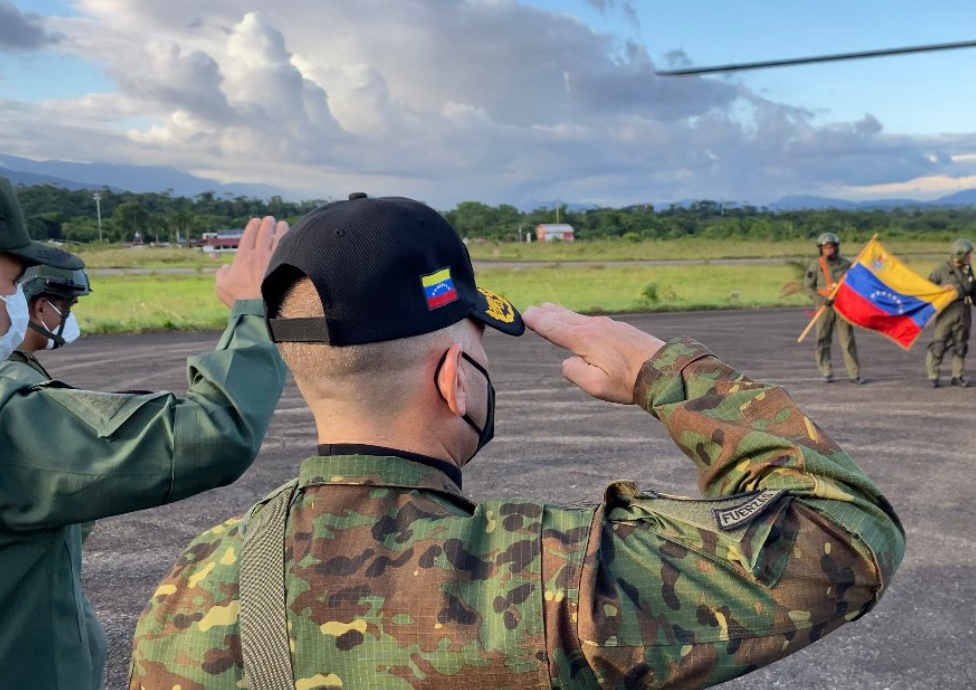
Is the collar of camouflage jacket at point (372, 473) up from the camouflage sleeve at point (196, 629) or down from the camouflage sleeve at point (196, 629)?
up

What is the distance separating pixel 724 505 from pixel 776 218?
81.1m

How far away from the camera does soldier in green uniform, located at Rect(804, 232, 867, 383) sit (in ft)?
38.1

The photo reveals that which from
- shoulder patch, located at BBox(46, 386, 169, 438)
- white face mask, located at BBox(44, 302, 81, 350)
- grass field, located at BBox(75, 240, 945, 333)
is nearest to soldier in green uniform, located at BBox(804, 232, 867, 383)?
grass field, located at BBox(75, 240, 945, 333)

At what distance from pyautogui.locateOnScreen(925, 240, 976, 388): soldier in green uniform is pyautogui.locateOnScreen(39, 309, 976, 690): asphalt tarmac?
1.38ft

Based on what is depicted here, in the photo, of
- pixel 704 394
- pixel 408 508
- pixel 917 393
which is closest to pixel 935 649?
pixel 704 394

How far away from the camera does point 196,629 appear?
3.90ft

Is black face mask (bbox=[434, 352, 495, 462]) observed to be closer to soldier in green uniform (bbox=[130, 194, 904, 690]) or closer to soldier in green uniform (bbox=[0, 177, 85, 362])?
soldier in green uniform (bbox=[130, 194, 904, 690])

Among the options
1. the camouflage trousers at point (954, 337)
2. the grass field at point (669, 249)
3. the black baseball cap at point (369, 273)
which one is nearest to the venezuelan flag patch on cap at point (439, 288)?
the black baseball cap at point (369, 273)


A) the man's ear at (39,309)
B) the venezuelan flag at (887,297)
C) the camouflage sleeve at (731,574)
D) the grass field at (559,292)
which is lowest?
the grass field at (559,292)

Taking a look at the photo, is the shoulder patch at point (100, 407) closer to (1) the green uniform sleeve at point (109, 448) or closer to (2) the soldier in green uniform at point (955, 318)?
(1) the green uniform sleeve at point (109, 448)

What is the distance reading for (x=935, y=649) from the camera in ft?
13.2

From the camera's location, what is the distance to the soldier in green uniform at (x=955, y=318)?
11305 millimetres

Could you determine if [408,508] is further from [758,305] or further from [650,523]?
[758,305]

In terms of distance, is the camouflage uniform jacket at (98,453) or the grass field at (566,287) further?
the grass field at (566,287)
